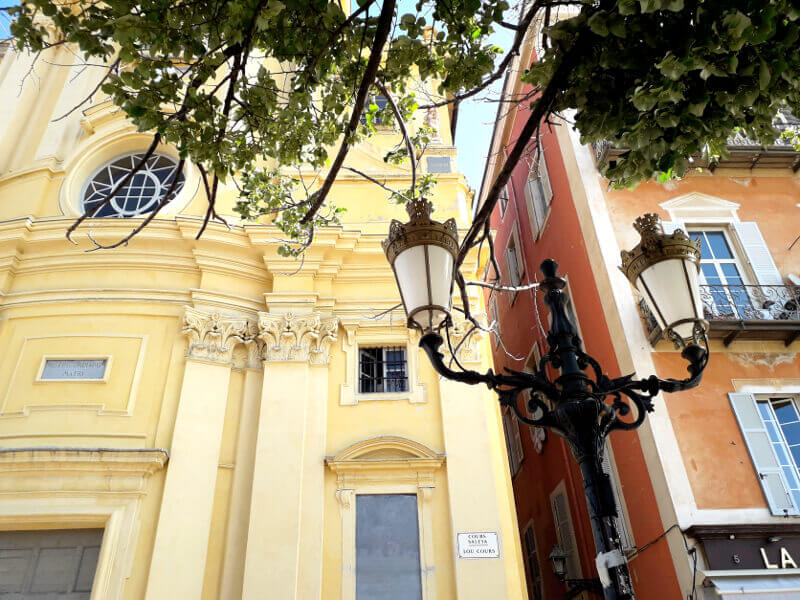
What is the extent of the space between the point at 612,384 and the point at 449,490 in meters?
5.48

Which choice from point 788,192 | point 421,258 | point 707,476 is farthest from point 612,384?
point 788,192

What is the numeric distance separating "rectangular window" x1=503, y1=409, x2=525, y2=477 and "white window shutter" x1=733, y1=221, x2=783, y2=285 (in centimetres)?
704

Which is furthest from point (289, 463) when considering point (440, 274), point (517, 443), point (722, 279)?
point (517, 443)

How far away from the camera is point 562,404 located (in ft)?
11.6

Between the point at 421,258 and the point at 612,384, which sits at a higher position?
the point at 421,258

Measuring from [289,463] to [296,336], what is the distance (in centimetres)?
209

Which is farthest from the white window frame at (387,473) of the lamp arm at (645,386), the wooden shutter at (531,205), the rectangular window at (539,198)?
the wooden shutter at (531,205)

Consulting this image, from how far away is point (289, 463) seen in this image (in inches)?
343

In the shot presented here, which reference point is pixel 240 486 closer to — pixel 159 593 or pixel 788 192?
pixel 159 593

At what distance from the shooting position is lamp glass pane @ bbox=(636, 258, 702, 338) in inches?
152

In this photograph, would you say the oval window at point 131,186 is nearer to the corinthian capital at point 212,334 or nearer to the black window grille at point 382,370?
the corinthian capital at point 212,334

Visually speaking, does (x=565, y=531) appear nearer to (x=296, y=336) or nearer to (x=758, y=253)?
(x=758, y=253)

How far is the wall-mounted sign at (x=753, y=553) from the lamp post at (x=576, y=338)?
4.64m

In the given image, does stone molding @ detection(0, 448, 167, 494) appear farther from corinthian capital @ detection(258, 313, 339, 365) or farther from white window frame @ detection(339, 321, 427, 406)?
white window frame @ detection(339, 321, 427, 406)
